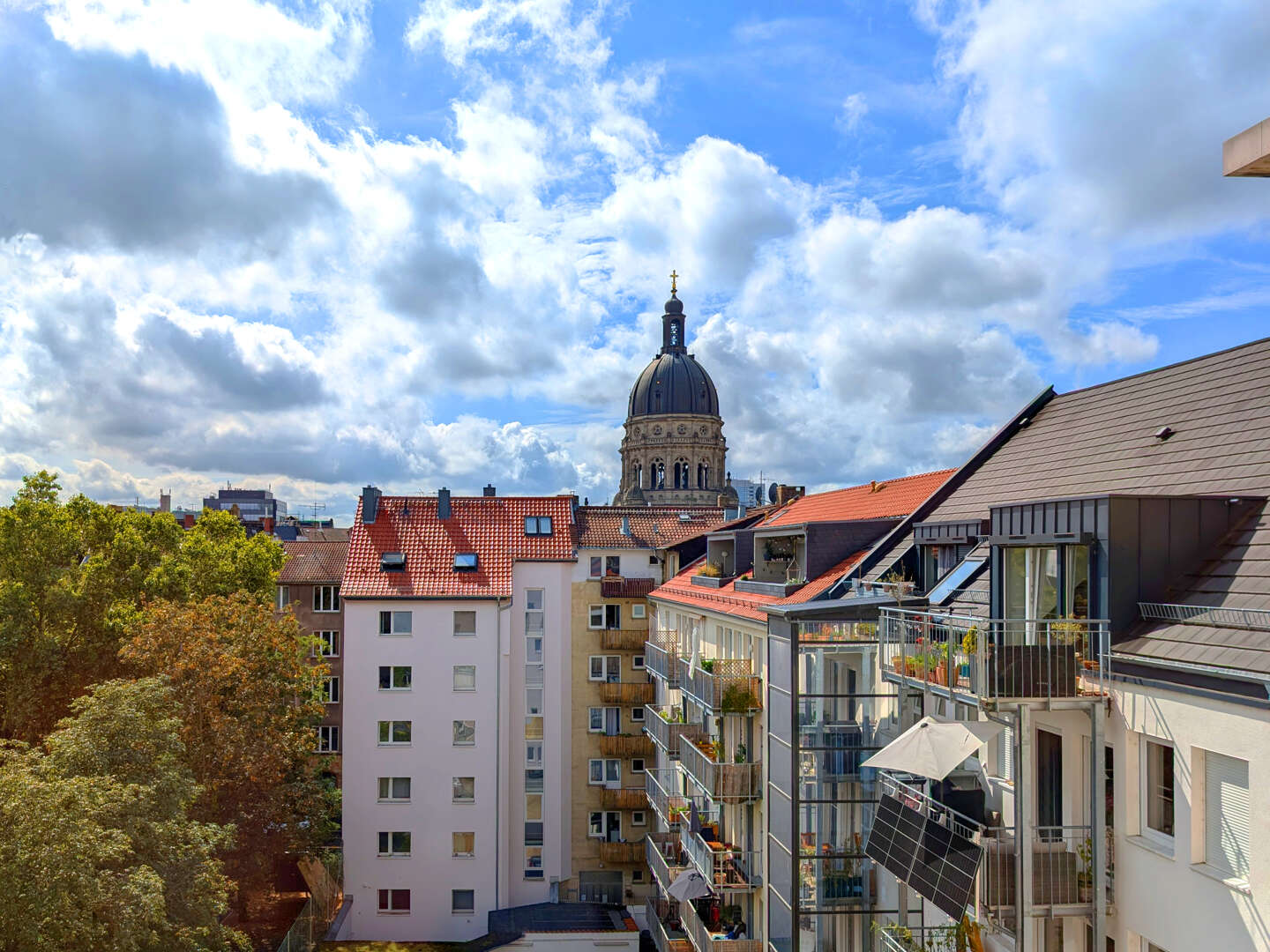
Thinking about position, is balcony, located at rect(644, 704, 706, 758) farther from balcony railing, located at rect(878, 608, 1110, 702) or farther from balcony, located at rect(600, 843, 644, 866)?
balcony railing, located at rect(878, 608, 1110, 702)

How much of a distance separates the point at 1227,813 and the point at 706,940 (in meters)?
17.4

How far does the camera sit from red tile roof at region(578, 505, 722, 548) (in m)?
40.7

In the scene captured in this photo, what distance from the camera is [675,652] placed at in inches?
1309

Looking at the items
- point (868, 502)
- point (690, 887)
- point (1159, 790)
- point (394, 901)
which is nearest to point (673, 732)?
point (690, 887)

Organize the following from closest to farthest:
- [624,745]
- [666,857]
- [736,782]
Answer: [736,782] → [666,857] → [624,745]

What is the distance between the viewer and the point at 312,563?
51781mm

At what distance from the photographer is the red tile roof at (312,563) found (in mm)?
50688

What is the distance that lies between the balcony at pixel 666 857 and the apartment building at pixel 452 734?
20.8 feet

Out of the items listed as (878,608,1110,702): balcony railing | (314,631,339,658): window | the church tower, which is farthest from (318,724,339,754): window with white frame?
the church tower

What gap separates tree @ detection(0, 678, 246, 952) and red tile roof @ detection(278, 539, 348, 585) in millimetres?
23686

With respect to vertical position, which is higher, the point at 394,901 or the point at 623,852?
the point at 623,852

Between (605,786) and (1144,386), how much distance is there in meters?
26.5

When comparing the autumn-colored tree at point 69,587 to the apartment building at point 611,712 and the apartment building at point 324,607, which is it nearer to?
the apartment building at point 324,607

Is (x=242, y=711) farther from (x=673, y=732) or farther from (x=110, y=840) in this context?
(x=673, y=732)
